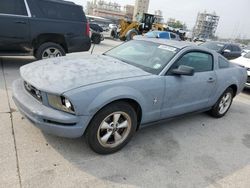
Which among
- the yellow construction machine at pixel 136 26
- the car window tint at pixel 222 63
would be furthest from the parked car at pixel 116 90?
the yellow construction machine at pixel 136 26

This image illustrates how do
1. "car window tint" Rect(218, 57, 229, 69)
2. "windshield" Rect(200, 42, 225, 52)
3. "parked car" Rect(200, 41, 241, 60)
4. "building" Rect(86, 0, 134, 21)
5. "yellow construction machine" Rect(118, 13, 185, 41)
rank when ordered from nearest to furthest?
"car window tint" Rect(218, 57, 229, 69) < "parked car" Rect(200, 41, 241, 60) < "windshield" Rect(200, 42, 225, 52) < "yellow construction machine" Rect(118, 13, 185, 41) < "building" Rect(86, 0, 134, 21)

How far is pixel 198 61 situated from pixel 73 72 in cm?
226

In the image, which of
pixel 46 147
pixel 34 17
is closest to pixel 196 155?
pixel 46 147

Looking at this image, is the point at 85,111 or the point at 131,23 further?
the point at 131,23

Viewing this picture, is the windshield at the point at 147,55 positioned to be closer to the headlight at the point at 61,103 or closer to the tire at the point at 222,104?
the headlight at the point at 61,103

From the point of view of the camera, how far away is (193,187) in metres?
2.88

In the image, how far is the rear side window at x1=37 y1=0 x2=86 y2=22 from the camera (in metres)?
6.78

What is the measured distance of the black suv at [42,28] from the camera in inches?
247

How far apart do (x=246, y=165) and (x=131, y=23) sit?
20814mm

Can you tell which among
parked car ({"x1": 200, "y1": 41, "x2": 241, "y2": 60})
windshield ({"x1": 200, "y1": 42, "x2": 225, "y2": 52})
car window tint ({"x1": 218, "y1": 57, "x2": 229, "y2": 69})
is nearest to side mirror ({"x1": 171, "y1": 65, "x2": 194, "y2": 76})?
car window tint ({"x1": 218, "y1": 57, "x2": 229, "y2": 69})

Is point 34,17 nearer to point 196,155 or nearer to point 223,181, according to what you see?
point 196,155

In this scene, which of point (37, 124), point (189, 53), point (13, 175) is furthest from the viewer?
point (189, 53)

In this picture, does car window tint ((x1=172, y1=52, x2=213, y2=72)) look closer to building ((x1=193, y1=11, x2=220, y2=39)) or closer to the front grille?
the front grille

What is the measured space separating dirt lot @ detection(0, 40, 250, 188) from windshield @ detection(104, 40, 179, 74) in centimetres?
111
